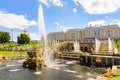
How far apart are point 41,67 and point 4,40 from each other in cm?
8591

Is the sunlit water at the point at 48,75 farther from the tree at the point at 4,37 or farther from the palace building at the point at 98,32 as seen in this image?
the tree at the point at 4,37

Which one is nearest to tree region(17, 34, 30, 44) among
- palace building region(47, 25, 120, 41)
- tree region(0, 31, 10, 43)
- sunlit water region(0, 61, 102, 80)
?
tree region(0, 31, 10, 43)

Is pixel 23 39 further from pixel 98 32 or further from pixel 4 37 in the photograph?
pixel 98 32

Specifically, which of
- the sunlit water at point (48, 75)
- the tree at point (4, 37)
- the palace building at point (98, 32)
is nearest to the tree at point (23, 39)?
the tree at point (4, 37)

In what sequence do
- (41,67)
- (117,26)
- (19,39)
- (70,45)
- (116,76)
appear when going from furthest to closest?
(19,39), (117,26), (70,45), (41,67), (116,76)

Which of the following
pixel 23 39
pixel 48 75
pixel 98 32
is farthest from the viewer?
pixel 23 39

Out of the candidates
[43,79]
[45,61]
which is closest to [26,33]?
[45,61]

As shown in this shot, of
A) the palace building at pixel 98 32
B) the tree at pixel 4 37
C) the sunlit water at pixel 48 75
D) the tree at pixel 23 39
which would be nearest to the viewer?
the sunlit water at pixel 48 75

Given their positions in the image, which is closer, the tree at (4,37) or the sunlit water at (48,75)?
the sunlit water at (48,75)

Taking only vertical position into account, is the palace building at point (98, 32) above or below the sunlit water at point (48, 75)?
above

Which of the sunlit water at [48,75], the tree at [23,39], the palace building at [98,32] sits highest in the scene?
the palace building at [98,32]

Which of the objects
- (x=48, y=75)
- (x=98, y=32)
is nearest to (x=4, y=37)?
(x=98, y=32)

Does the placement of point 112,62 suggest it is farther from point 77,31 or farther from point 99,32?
point 77,31

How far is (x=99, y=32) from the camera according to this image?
11394 centimetres
